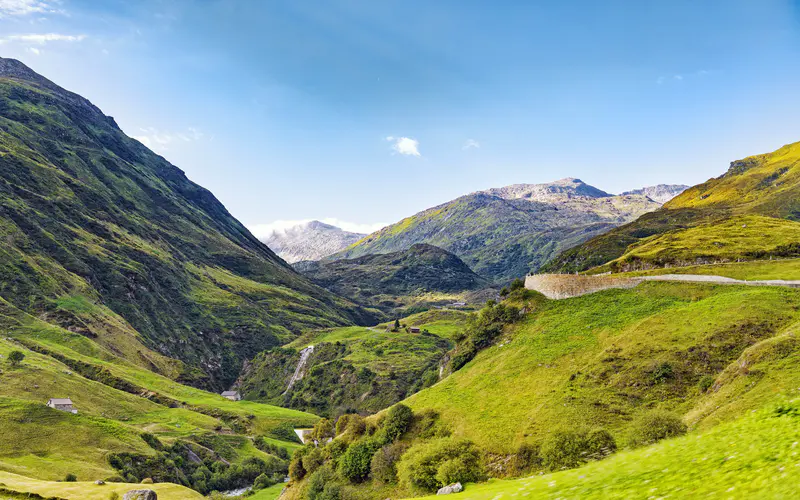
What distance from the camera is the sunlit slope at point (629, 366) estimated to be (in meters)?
46.1

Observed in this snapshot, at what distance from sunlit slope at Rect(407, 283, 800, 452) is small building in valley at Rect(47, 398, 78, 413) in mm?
108841

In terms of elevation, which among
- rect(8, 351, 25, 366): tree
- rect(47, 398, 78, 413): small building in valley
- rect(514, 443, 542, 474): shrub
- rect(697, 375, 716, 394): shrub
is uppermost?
rect(8, 351, 25, 366): tree

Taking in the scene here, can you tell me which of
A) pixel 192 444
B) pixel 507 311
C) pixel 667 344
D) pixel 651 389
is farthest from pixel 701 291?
pixel 192 444

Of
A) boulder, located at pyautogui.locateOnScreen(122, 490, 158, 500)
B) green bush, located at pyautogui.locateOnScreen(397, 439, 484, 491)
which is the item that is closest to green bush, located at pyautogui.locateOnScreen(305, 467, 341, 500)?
green bush, located at pyautogui.locateOnScreen(397, 439, 484, 491)

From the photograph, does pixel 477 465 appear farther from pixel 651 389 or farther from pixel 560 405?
pixel 651 389

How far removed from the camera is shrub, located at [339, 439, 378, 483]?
71.5 m

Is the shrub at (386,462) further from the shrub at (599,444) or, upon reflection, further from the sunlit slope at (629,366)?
the shrub at (599,444)

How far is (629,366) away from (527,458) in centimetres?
1963

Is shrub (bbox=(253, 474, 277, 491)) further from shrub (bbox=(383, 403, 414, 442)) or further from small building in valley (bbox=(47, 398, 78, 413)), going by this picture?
shrub (bbox=(383, 403, 414, 442))

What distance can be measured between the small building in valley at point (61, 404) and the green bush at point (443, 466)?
118 metres

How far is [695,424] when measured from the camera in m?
41.0

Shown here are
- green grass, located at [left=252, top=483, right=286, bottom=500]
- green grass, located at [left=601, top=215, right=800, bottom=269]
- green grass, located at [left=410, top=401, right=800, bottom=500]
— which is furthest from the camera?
green grass, located at [left=252, top=483, right=286, bottom=500]

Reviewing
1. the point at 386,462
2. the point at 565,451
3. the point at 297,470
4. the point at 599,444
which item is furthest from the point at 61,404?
the point at 599,444

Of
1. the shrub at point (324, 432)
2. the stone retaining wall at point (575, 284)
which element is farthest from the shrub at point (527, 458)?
the shrub at point (324, 432)
